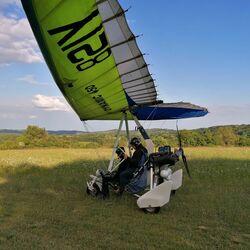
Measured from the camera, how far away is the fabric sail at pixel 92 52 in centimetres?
529

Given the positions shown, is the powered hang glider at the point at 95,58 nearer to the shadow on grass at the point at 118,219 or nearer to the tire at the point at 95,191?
the tire at the point at 95,191

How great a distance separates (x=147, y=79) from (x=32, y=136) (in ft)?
157

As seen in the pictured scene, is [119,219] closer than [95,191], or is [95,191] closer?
[119,219]

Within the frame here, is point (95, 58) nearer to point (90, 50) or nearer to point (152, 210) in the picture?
point (90, 50)

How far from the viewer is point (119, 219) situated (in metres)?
7.43

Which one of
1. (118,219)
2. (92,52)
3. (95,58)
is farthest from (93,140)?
(92,52)

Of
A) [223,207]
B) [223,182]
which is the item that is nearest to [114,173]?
[223,207]

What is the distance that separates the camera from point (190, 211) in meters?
8.09

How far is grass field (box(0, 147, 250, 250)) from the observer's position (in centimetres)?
595

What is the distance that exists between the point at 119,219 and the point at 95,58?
2.98 meters

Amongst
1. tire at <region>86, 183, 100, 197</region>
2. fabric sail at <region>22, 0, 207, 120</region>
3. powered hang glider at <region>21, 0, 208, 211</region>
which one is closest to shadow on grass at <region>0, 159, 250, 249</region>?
tire at <region>86, 183, 100, 197</region>

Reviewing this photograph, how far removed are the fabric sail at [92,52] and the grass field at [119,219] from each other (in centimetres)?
232

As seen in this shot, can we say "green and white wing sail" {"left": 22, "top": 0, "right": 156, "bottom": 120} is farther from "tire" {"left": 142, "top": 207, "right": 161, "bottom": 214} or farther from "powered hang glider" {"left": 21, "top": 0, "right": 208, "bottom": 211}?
"tire" {"left": 142, "top": 207, "right": 161, "bottom": 214}

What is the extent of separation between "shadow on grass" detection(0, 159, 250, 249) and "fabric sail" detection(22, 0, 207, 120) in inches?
91.8
